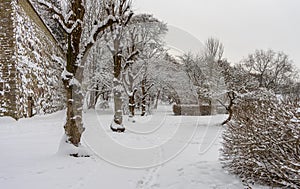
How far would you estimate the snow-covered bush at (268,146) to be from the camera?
3430 mm

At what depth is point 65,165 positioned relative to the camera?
5.09 meters

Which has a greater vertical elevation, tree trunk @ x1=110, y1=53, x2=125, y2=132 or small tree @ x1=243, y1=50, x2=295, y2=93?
small tree @ x1=243, y1=50, x2=295, y2=93

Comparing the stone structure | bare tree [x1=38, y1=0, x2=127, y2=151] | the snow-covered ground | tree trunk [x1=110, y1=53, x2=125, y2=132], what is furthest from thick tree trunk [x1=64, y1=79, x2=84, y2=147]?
tree trunk [x1=110, y1=53, x2=125, y2=132]

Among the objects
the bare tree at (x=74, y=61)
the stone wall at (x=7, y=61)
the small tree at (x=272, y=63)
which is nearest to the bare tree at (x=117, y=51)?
the stone wall at (x=7, y=61)

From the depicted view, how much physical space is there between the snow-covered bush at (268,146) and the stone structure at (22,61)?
20.8 ft

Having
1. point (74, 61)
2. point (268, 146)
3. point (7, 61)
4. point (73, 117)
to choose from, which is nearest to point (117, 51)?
point (7, 61)

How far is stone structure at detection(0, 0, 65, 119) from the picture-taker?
10.8 metres

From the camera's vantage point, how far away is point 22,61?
11.7 metres

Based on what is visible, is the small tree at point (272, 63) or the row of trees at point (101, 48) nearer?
the row of trees at point (101, 48)

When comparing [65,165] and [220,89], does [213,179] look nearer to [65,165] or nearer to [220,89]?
[65,165]

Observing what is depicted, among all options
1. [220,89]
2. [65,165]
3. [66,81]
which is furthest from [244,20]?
[65,165]

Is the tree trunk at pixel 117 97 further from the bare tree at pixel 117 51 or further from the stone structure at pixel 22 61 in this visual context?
the stone structure at pixel 22 61

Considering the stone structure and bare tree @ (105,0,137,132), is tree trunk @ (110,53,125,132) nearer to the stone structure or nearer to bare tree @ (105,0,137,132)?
bare tree @ (105,0,137,132)

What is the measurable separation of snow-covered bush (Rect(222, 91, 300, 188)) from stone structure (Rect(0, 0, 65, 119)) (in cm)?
635
